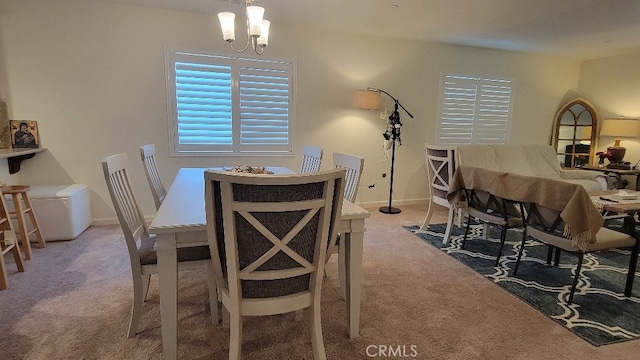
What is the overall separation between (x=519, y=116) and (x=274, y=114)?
4066 mm

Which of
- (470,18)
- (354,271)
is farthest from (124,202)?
(470,18)

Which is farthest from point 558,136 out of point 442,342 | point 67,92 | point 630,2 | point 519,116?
point 67,92

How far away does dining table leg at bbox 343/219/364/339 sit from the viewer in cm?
176

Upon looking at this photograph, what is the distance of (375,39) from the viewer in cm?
442

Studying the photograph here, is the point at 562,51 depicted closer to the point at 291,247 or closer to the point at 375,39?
the point at 375,39

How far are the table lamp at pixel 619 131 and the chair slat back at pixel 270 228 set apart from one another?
18.0 feet

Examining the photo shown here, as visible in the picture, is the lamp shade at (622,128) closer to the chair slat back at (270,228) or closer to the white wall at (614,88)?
the white wall at (614,88)

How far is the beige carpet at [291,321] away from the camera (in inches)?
68.4

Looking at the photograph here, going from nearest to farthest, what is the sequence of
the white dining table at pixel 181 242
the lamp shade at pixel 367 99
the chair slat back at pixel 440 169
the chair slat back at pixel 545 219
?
the white dining table at pixel 181 242
the chair slat back at pixel 545 219
the chair slat back at pixel 440 169
the lamp shade at pixel 367 99

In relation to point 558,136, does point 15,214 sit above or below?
below

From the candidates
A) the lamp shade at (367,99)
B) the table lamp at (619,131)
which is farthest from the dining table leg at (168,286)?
the table lamp at (619,131)

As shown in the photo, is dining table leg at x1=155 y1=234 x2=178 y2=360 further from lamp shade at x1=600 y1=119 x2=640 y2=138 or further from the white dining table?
lamp shade at x1=600 y1=119 x2=640 y2=138

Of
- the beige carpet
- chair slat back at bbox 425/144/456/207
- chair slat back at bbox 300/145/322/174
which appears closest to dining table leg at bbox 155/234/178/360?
the beige carpet

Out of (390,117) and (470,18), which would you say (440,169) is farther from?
(470,18)
